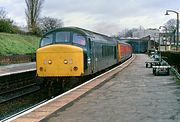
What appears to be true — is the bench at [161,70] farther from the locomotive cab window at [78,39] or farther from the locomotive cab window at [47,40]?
the locomotive cab window at [47,40]

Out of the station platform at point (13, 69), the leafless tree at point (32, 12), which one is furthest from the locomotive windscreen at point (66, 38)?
the leafless tree at point (32, 12)

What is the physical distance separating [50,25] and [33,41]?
51495mm

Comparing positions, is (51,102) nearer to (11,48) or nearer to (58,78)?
→ (58,78)

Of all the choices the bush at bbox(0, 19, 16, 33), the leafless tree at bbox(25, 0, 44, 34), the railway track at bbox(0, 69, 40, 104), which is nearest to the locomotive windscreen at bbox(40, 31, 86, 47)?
the railway track at bbox(0, 69, 40, 104)

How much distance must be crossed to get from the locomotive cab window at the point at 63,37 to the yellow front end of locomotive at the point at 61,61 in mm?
913

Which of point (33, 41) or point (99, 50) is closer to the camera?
point (99, 50)

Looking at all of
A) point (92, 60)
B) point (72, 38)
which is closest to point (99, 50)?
point (92, 60)

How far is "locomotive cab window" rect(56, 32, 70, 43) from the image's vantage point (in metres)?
18.4

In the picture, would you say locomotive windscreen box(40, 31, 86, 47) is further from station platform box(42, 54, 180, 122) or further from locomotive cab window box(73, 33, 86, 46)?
station platform box(42, 54, 180, 122)

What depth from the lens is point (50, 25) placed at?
11412cm

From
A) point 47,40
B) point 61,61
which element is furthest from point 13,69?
point 61,61

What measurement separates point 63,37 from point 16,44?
35.5 meters

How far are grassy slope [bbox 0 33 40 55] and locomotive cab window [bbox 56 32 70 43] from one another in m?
28.4

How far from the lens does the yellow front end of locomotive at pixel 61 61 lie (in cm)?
1736
